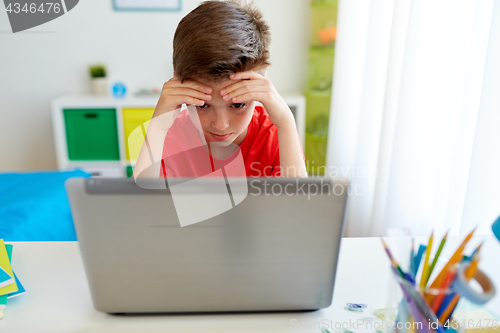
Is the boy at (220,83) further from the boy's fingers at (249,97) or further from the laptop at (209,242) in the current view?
the laptop at (209,242)

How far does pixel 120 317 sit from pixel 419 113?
1.33 meters

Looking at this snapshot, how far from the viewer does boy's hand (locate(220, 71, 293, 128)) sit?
87 centimetres

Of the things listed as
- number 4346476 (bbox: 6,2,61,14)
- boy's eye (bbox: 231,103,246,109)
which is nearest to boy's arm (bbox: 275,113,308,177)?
boy's eye (bbox: 231,103,246,109)

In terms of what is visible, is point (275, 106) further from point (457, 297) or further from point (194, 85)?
point (457, 297)

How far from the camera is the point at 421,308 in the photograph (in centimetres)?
44

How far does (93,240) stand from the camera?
56cm

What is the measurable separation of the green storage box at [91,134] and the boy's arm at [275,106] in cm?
191

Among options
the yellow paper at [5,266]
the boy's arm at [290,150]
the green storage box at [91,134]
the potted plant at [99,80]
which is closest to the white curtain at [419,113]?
the boy's arm at [290,150]

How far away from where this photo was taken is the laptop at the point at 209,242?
528mm

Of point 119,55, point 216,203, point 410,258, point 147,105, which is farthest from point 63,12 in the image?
point 410,258

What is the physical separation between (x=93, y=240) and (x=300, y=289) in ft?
1.01

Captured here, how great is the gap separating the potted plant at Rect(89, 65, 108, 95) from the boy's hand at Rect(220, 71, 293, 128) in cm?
214

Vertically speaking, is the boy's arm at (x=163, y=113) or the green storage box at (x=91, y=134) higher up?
the boy's arm at (x=163, y=113)

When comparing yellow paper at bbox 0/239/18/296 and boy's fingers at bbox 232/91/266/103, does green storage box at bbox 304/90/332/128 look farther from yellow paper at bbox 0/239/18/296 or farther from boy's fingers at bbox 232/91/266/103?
yellow paper at bbox 0/239/18/296
